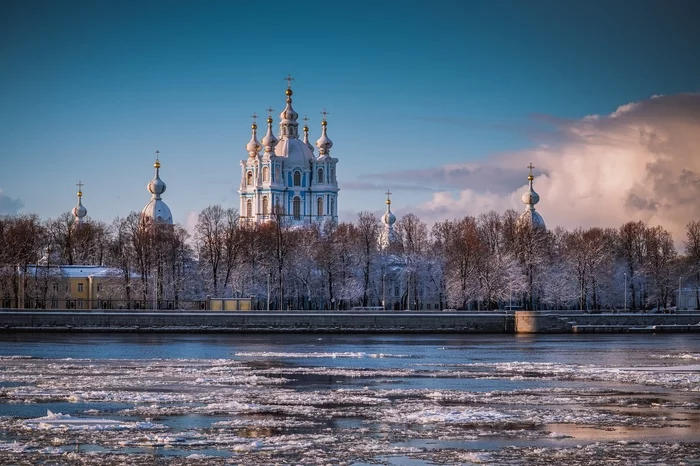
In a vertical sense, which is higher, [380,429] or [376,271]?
[376,271]

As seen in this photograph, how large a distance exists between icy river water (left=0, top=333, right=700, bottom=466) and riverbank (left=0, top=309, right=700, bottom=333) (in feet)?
71.3

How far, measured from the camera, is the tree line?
95250 millimetres

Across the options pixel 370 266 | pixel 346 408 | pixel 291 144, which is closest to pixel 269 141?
pixel 291 144

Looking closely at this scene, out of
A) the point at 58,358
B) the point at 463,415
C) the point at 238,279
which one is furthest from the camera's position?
the point at 238,279

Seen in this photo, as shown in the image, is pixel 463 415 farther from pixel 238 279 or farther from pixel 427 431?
pixel 238 279

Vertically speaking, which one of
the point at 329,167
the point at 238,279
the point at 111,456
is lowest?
the point at 111,456

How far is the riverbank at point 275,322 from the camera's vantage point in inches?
3132

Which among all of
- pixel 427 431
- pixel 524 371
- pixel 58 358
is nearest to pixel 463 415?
pixel 427 431

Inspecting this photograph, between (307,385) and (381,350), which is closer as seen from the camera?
(307,385)

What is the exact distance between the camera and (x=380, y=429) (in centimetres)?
2927

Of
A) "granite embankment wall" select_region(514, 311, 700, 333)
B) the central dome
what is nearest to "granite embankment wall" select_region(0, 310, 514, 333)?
"granite embankment wall" select_region(514, 311, 700, 333)

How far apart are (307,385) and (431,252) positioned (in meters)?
63.6

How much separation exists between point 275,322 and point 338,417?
4937cm

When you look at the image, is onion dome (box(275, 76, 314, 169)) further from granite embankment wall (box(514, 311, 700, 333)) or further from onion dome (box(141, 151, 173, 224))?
granite embankment wall (box(514, 311, 700, 333))
